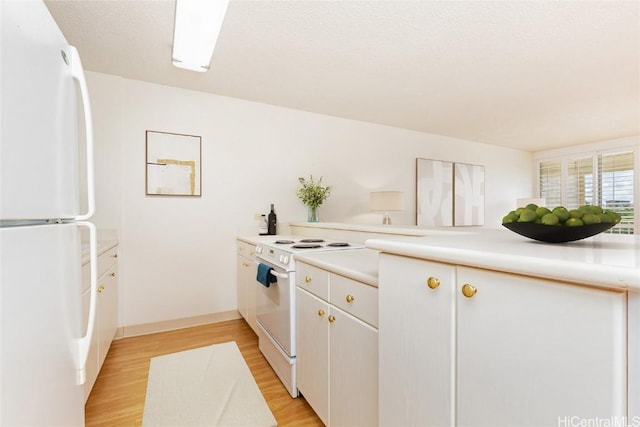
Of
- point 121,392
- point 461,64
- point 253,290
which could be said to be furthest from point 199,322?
point 461,64

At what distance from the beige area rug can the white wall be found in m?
0.77

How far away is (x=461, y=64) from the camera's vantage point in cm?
251

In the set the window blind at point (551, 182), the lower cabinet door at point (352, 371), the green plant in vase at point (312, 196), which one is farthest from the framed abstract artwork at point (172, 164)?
the window blind at point (551, 182)

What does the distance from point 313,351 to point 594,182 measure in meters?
6.47

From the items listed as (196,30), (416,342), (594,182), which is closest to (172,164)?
(196,30)

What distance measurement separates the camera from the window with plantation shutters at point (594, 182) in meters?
4.98

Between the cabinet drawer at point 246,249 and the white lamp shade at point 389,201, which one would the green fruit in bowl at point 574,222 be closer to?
the cabinet drawer at point 246,249

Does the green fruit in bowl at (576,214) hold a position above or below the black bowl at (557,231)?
above

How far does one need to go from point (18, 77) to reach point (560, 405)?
130 centimetres

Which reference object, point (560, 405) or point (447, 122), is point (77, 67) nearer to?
point (560, 405)

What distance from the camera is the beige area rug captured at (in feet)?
5.22

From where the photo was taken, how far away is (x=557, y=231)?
0.82m

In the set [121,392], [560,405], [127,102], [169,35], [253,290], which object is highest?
[169,35]

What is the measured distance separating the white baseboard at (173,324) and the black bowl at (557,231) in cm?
288
